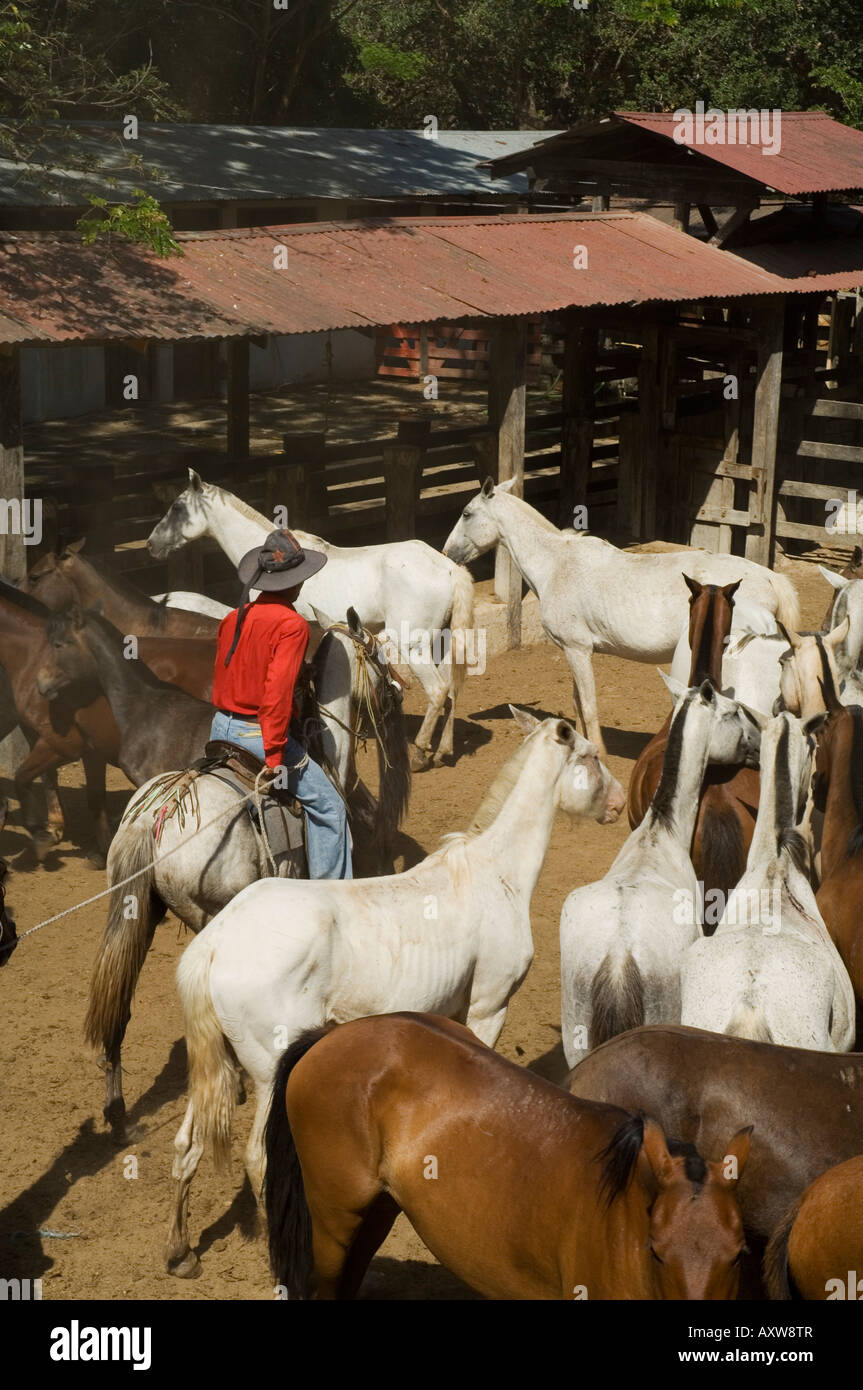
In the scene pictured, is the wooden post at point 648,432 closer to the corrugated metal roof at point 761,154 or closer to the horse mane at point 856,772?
the corrugated metal roof at point 761,154

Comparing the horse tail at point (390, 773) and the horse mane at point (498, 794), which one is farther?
the horse tail at point (390, 773)

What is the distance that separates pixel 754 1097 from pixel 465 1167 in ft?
3.13

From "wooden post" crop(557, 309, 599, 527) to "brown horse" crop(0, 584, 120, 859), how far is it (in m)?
7.21

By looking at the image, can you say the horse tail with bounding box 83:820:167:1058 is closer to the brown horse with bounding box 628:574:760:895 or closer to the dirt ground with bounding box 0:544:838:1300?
the dirt ground with bounding box 0:544:838:1300

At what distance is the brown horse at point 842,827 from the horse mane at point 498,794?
1.49 metres

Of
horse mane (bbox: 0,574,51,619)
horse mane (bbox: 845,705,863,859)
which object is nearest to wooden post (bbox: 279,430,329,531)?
horse mane (bbox: 0,574,51,619)

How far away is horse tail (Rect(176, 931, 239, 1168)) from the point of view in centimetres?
502

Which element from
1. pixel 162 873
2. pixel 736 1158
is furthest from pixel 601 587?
pixel 736 1158

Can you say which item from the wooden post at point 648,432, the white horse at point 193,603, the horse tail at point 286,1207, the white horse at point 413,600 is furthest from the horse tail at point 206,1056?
the wooden post at point 648,432

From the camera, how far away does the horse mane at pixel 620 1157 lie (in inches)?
150

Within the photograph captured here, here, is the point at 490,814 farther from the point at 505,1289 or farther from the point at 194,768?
the point at 505,1289

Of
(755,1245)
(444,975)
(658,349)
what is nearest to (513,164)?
(658,349)

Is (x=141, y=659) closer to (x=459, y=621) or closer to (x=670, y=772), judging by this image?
(x=459, y=621)
